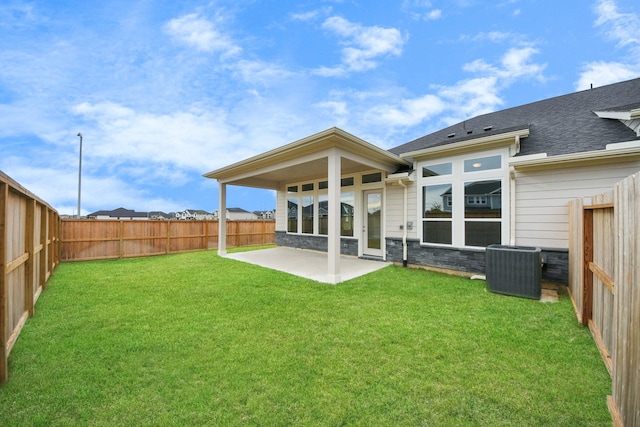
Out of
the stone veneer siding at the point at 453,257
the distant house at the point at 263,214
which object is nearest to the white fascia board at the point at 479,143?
the stone veneer siding at the point at 453,257

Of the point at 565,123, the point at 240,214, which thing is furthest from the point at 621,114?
the point at 240,214

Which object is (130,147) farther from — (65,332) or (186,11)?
(65,332)

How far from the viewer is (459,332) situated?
3301 mm

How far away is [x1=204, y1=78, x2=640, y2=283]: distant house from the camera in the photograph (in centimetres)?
519

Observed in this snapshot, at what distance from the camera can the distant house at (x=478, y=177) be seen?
17.0ft

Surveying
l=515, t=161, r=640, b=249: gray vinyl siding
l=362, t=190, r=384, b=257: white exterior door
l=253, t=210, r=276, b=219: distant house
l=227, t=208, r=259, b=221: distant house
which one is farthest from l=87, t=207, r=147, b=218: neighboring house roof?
l=515, t=161, r=640, b=249: gray vinyl siding

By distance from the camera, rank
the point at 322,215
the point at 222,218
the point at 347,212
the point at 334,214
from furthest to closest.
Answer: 1. the point at 222,218
2. the point at 322,215
3. the point at 347,212
4. the point at 334,214

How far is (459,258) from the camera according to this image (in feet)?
20.9

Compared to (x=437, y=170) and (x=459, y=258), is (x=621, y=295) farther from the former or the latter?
(x=437, y=170)

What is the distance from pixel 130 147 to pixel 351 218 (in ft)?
72.9

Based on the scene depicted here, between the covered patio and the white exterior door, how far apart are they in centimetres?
16

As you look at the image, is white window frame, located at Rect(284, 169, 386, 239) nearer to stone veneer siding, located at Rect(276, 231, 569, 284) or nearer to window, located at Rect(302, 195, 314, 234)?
window, located at Rect(302, 195, 314, 234)

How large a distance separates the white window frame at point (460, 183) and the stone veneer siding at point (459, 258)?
0.55ft

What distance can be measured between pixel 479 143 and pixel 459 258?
277 centimetres
